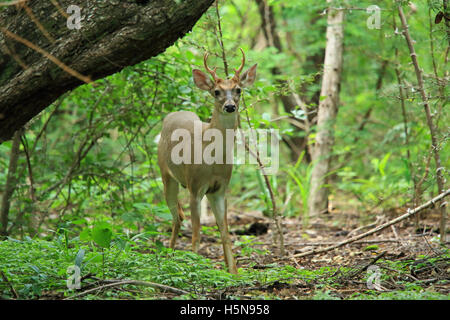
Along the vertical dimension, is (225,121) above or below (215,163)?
above

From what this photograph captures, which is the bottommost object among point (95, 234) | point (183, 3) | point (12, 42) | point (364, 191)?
point (95, 234)

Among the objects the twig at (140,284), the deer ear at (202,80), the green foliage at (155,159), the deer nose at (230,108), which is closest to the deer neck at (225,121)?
the deer nose at (230,108)

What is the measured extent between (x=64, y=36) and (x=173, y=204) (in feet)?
9.14

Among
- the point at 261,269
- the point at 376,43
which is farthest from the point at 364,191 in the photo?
the point at 261,269

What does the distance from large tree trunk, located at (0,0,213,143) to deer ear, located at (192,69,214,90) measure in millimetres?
1272

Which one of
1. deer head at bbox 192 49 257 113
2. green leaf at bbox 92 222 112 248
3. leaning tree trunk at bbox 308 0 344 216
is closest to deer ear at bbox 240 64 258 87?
deer head at bbox 192 49 257 113

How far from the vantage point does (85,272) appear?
384 cm

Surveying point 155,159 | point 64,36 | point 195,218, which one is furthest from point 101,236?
point 155,159

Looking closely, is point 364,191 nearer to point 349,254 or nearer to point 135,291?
point 349,254

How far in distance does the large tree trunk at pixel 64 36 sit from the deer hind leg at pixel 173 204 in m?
2.48

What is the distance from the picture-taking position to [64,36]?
154 inches

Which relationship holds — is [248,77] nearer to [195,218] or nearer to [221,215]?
[221,215]
